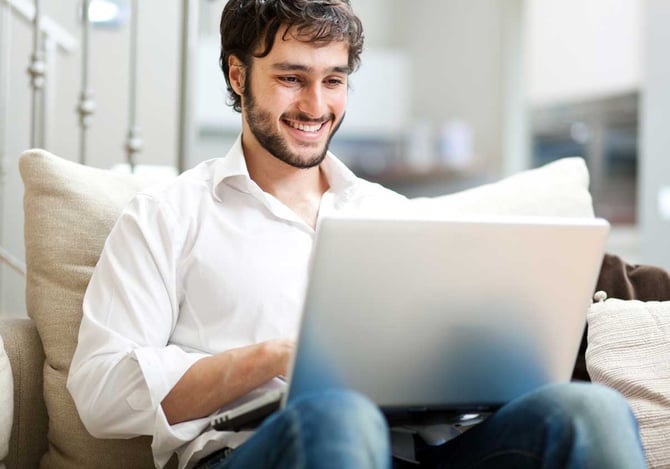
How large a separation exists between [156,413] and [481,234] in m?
0.54

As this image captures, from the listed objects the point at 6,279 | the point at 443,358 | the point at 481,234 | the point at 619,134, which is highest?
the point at 481,234

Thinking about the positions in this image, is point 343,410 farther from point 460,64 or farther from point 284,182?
point 460,64

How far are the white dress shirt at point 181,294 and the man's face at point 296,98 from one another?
8cm

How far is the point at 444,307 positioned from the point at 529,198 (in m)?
0.79

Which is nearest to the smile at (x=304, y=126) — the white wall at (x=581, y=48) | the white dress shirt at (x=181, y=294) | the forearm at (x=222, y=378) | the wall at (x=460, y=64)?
the white dress shirt at (x=181, y=294)

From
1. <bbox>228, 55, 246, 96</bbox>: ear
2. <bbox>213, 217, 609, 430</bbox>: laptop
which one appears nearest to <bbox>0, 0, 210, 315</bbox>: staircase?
<bbox>228, 55, 246, 96</bbox>: ear

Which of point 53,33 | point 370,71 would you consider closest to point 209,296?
point 53,33

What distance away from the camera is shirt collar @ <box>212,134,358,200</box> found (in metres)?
1.52

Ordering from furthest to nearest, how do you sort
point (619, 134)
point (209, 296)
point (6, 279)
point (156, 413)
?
point (619, 134) → point (6, 279) → point (209, 296) → point (156, 413)

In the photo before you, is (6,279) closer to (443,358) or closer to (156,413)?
(156,413)

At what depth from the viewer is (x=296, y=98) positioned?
61.2 inches

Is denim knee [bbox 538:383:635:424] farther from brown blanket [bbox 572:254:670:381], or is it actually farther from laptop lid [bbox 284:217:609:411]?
brown blanket [bbox 572:254:670:381]

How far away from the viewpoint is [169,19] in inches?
128

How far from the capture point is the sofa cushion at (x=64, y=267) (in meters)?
1.43
